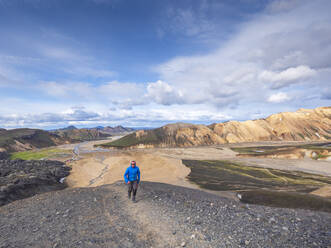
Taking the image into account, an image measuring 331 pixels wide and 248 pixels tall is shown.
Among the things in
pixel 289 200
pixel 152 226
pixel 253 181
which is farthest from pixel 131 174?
pixel 253 181

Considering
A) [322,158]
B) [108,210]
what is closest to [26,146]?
[108,210]

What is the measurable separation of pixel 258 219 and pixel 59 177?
2409 inches

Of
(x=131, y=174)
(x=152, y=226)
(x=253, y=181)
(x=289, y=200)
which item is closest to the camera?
(x=152, y=226)

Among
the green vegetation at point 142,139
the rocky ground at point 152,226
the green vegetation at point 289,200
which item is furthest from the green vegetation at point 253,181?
the green vegetation at point 142,139

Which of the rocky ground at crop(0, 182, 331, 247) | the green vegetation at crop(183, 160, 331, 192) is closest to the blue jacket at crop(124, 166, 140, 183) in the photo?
the rocky ground at crop(0, 182, 331, 247)

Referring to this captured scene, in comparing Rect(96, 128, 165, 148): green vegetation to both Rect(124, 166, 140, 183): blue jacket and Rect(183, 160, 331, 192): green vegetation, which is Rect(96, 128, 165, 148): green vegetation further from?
Rect(124, 166, 140, 183): blue jacket

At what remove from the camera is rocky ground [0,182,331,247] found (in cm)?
1049

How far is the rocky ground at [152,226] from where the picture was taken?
1049 cm

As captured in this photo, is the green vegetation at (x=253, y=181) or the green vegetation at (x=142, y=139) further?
the green vegetation at (x=142, y=139)

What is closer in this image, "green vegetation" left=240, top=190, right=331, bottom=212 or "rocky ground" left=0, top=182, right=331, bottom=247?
"rocky ground" left=0, top=182, right=331, bottom=247

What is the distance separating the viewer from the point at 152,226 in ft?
41.4

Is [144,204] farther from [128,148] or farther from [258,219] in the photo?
[128,148]

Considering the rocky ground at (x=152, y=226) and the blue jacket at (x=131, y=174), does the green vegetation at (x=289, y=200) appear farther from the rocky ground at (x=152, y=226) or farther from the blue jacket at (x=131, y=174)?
the blue jacket at (x=131, y=174)

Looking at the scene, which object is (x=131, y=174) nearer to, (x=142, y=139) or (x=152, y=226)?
(x=152, y=226)
